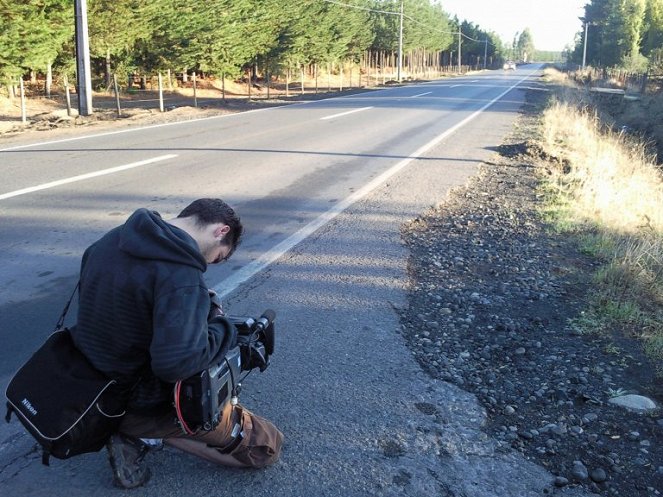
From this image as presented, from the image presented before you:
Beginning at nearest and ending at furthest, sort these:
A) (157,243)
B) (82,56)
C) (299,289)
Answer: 1. (157,243)
2. (299,289)
3. (82,56)

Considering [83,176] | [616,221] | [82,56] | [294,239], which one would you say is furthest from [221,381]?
[82,56]

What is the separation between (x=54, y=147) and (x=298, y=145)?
4582 mm

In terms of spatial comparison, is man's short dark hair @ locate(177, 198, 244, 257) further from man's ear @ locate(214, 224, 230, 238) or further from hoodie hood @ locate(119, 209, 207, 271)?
hoodie hood @ locate(119, 209, 207, 271)

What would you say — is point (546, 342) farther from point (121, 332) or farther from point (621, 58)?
point (621, 58)

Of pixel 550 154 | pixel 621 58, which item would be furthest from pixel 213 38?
pixel 621 58

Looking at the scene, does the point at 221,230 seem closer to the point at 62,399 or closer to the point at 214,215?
the point at 214,215

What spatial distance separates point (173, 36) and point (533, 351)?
2184 centimetres

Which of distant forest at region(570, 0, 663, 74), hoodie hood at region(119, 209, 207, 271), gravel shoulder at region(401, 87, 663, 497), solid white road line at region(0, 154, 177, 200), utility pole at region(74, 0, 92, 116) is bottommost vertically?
gravel shoulder at region(401, 87, 663, 497)

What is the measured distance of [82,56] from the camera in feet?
54.7

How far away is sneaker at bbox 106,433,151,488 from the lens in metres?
2.49

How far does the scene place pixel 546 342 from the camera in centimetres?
405

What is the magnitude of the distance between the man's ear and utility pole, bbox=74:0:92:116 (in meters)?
16.2

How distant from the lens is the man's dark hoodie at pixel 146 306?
6.82 ft

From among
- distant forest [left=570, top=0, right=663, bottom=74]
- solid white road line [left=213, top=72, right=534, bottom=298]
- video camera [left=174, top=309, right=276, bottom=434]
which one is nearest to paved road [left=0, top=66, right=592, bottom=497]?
solid white road line [left=213, top=72, right=534, bottom=298]
